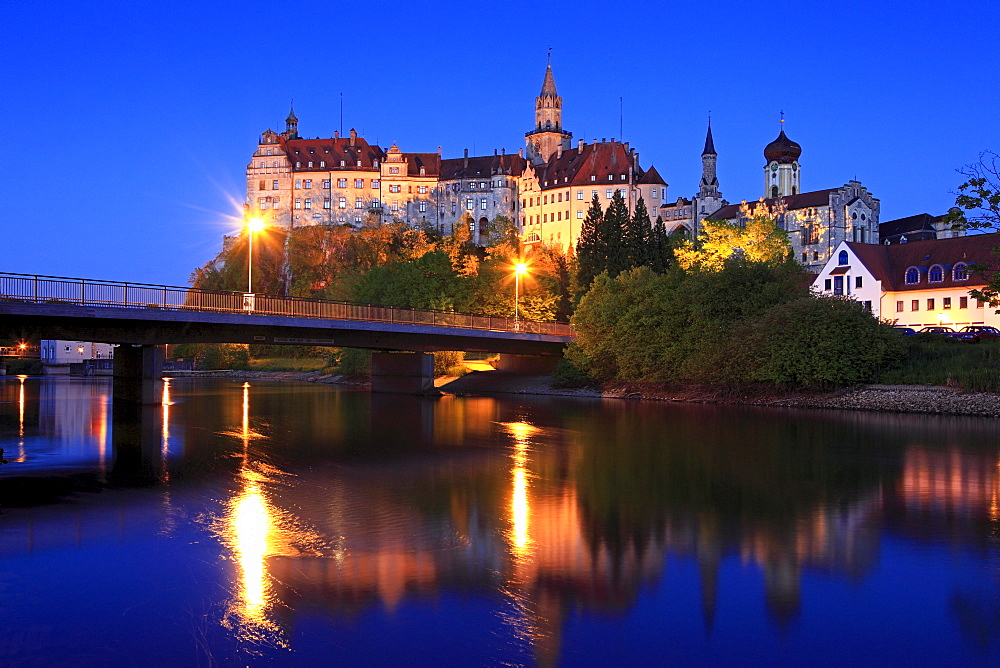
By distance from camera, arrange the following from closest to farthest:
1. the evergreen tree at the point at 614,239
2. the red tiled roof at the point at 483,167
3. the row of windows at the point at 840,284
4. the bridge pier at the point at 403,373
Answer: the bridge pier at the point at 403,373, the evergreen tree at the point at 614,239, the row of windows at the point at 840,284, the red tiled roof at the point at 483,167

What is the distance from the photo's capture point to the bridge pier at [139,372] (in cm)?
4997

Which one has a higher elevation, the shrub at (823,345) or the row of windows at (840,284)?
the row of windows at (840,284)

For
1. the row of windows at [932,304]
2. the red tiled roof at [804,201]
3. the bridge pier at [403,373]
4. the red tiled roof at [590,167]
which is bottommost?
the bridge pier at [403,373]

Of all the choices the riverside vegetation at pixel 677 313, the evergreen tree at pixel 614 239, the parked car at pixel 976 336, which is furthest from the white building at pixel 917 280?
the parked car at pixel 976 336

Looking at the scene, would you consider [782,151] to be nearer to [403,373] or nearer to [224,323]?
[403,373]

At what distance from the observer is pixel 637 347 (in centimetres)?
6631

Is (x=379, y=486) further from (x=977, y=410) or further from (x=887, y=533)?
(x=977, y=410)

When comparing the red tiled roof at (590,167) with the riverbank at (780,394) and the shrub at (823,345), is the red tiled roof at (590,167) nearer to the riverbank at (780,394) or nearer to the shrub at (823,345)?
the riverbank at (780,394)

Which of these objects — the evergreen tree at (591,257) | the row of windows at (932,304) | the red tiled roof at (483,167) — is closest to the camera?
the row of windows at (932,304)

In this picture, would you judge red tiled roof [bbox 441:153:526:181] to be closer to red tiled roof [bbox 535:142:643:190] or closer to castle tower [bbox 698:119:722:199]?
red tiled roof [bbox 535:142:643:190]

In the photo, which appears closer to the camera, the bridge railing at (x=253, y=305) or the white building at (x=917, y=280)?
the bridge railing at (x=253, y=305)

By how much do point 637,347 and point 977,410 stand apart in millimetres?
24218

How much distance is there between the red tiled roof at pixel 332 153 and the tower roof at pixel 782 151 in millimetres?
78884

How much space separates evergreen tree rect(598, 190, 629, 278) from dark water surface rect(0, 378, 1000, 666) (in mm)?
58811
